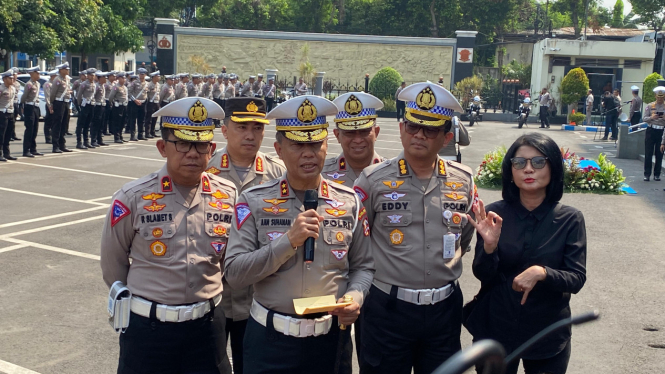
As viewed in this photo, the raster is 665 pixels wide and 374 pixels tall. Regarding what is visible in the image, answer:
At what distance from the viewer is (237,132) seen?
5.16m

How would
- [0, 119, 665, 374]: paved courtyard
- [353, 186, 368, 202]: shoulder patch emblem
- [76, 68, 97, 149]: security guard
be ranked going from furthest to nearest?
[76, 68, 97, 149]: security guard, [0, 119, 665, 374]: paved courtyard, [353, 186, 368, 202]: shoulder patch emblem

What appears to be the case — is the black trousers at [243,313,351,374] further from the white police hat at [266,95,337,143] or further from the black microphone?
the white police hat at [266,95,337,143]

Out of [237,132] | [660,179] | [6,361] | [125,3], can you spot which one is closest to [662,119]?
[660,179]

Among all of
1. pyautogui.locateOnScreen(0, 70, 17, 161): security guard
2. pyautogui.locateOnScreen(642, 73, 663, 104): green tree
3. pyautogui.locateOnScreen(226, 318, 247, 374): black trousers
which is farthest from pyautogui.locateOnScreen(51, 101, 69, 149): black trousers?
pyautogui.locateOnScreen(642, 73, 663, 104): green tree

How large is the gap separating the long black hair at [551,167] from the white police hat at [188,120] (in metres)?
1.62

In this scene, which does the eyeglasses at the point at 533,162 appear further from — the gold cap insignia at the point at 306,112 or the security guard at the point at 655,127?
the security guard at the point at 655,127

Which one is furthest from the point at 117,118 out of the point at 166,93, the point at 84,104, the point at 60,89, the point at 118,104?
the point at 60,89

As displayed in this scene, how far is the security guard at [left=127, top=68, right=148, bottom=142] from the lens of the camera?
22469 millimetres

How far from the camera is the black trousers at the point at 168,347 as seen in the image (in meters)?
3.63

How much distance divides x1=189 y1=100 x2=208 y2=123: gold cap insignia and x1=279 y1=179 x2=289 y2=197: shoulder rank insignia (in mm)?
709

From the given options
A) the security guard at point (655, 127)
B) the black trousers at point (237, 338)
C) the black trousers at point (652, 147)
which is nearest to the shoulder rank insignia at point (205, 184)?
the black trousers at point (237, 338)

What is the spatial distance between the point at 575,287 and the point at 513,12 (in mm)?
64349

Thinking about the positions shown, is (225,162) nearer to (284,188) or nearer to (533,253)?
(284,188)

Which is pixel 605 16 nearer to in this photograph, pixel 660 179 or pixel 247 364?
pixel 660 179
